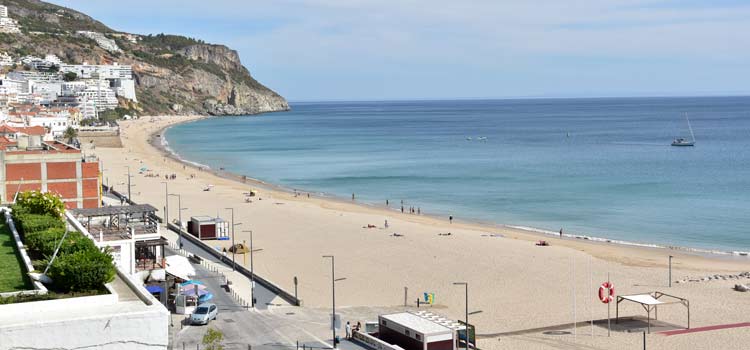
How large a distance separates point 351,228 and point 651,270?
69.1 ft

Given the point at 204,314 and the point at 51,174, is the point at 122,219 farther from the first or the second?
the point at 51,174

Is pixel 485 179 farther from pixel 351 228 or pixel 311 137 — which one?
pixel 311 137

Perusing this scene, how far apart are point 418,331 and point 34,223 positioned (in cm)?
1242

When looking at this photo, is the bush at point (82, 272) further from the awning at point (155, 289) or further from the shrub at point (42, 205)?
the awning at point (155, 289)

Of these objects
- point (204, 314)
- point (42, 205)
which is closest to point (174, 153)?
point (204, 314)

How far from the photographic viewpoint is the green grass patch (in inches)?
706

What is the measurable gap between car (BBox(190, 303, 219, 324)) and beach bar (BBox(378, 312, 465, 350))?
6.33 meters

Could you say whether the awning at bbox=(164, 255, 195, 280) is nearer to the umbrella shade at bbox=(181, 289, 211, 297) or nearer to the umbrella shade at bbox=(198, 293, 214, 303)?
the umbrella shade at bbox=(181, 289, 211, 297)

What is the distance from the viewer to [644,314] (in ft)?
115

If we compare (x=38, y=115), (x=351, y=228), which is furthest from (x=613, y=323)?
(x=38, y=115)

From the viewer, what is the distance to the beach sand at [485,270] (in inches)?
1330

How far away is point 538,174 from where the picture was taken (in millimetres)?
93438

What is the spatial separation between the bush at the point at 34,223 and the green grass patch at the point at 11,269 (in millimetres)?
510

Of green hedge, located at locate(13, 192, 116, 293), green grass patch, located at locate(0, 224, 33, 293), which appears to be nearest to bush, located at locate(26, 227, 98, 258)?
green hedge, located at locate(13, 192, 116, 293)
